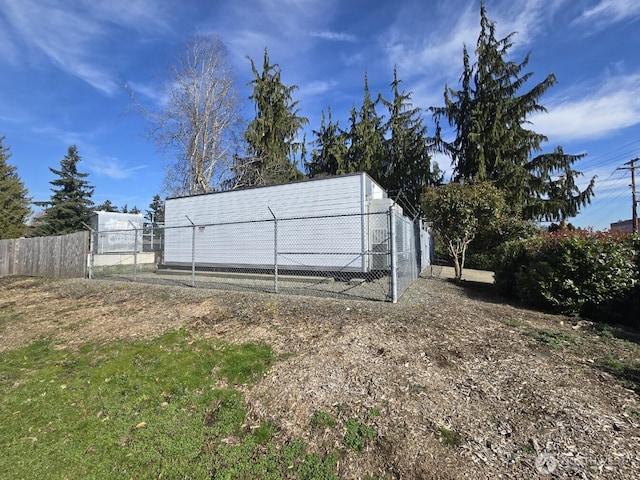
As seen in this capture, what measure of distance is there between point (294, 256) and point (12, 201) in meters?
32.3

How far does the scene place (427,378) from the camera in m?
3.26

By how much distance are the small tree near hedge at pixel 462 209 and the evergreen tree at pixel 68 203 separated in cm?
3085

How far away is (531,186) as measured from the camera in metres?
17.9

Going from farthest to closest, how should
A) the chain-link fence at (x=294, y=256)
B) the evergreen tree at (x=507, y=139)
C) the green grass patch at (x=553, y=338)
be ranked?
the evergreen tree at (x=507, y=139)
the chain-link fence at (x=294, y=256)
the green grass patch at (x=553, y=338)

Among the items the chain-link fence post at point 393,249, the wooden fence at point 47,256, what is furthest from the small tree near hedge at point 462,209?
the wooden fence at point 47,256

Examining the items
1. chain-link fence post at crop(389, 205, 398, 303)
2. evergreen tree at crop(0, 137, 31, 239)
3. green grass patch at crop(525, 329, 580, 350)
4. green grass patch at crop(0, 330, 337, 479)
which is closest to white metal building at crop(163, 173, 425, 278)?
chain-link fence post at crop(389, 205, 398, 303)

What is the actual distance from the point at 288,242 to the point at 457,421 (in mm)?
8180

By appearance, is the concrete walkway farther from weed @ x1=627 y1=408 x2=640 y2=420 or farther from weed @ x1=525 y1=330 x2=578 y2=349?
weed @ x1=627 y1=408 x2=640 y2=420

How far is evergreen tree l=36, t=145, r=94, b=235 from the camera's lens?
29812 mm

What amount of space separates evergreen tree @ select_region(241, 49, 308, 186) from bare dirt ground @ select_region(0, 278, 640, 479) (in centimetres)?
1630

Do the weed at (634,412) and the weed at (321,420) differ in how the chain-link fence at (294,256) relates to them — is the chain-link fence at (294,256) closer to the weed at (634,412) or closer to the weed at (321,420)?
the weed at (321,420)

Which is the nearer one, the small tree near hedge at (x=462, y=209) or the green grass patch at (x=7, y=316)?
the green grass patch at (x=7, y=316)

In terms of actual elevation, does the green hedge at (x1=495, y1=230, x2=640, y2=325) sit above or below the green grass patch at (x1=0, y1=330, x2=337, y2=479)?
above

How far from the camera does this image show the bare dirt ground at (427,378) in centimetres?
228
